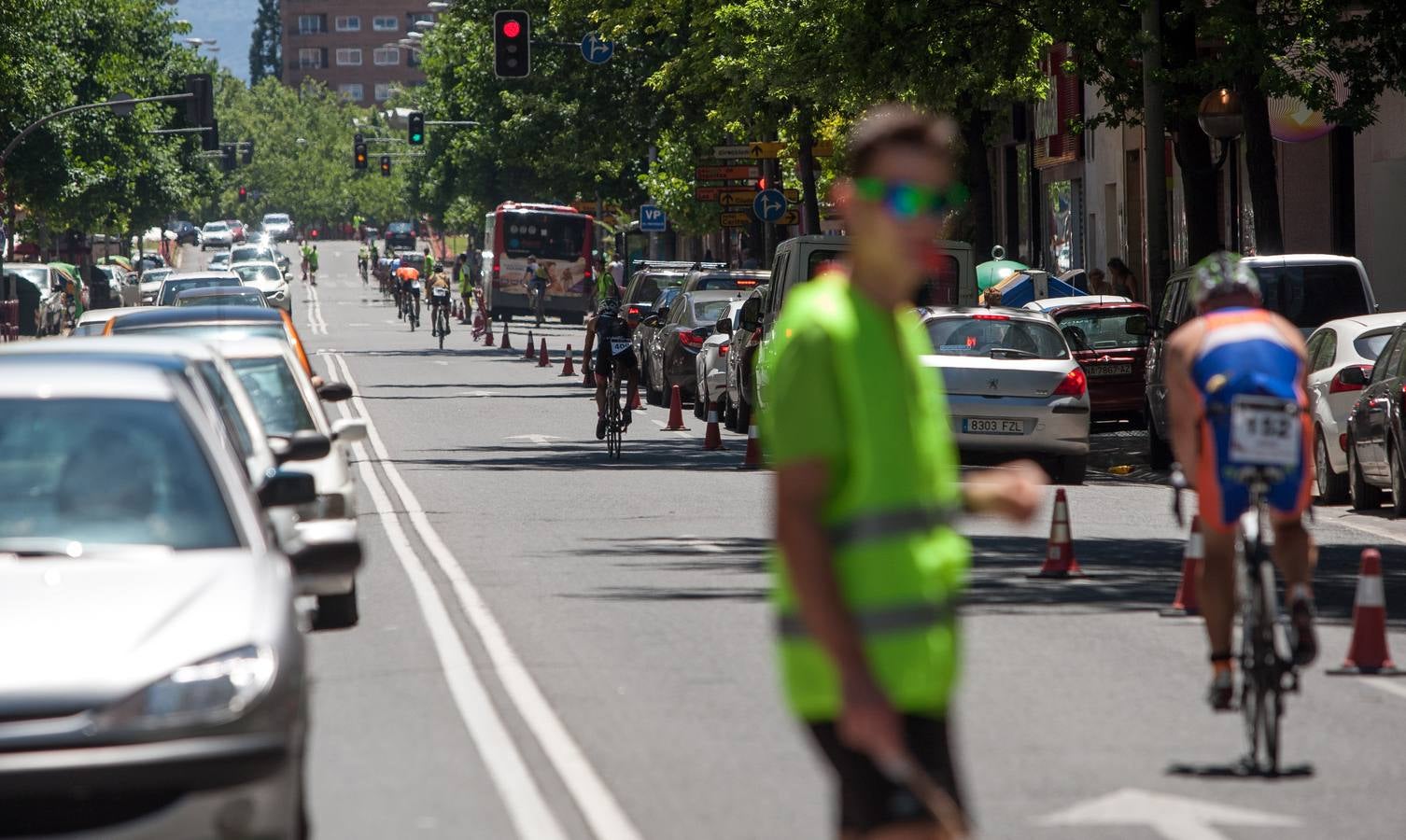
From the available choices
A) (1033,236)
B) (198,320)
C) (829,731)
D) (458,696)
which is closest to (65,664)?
(829,731)

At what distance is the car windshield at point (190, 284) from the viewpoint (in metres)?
34.2

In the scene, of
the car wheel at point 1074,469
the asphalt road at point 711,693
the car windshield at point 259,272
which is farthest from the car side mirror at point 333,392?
the car windshield at point 259,272

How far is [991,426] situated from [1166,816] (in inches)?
525

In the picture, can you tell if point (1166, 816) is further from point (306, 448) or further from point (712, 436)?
point (712, 436)

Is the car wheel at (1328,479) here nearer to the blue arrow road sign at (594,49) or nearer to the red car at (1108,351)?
the red car at (1108,351)

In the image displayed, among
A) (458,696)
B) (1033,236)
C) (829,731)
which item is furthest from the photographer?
(1033,236)

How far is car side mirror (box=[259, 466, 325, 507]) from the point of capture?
7668mm

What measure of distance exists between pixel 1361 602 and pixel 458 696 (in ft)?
12.0

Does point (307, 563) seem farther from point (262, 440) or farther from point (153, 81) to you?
point (153, 81)

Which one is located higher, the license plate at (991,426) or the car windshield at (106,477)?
the car windshield at (106,477)

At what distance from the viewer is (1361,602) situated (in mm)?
10117

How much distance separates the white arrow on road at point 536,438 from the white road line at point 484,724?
11.4 m

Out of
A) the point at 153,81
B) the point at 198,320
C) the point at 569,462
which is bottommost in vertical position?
the point at 569,462

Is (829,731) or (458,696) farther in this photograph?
(458,696)
